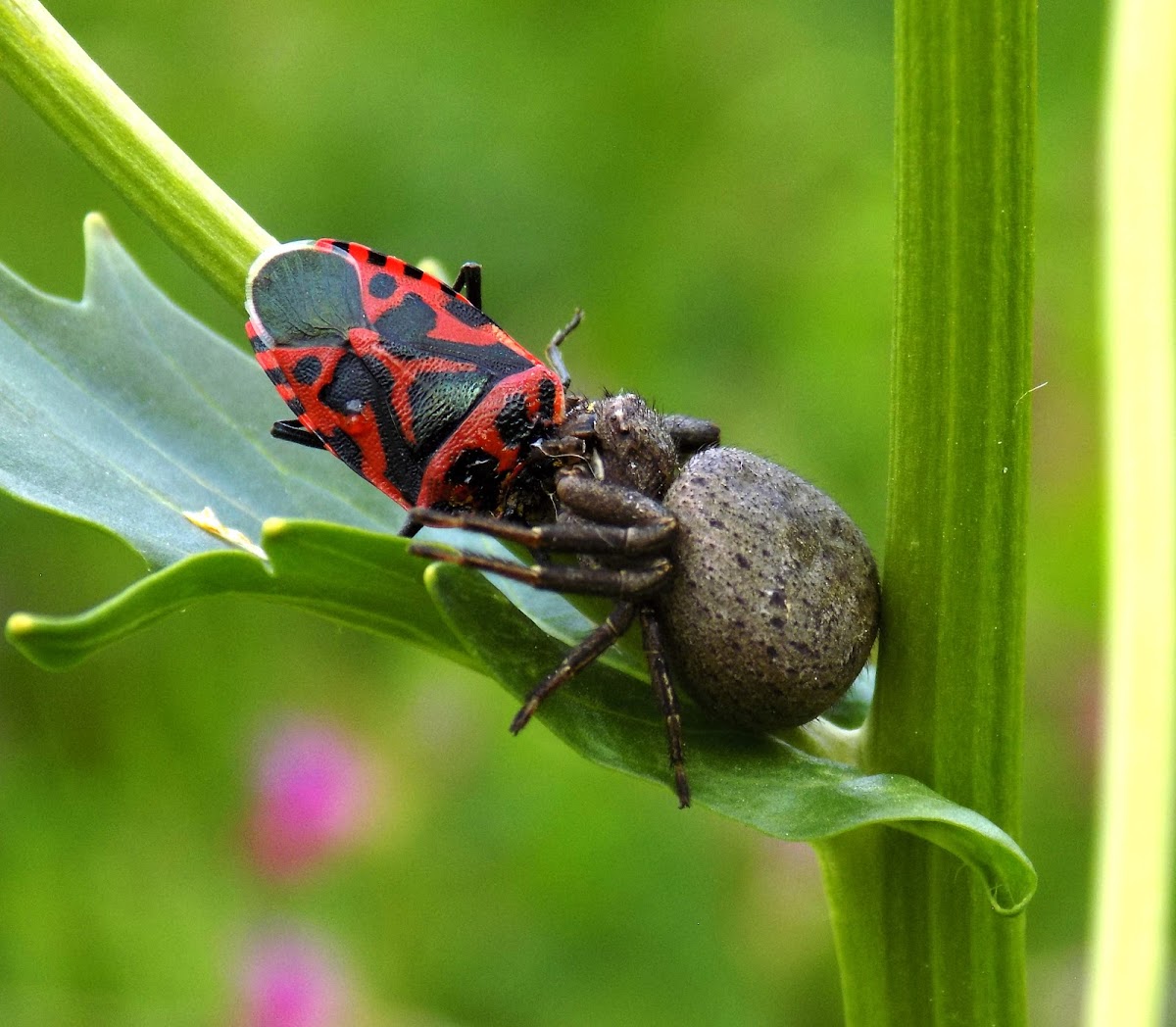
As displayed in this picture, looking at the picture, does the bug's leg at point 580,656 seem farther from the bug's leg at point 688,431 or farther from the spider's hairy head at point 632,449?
the bug's leg at point 688,431

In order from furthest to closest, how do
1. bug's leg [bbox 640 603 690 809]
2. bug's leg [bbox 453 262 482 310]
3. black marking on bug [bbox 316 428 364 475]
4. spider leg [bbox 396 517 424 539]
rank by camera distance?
bug's leg [bbox 453 262 482 310], black marking on bug [bbox 316 428 364 475], spider leg [bbox 396 517 424 539], bug's leg [bbox 640 603 690 809]

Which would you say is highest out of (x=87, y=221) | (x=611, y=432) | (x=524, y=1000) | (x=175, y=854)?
(x=87, y=221)

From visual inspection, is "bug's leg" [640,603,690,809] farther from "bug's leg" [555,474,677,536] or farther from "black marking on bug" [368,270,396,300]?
"black marking on bug" [368,270,396,300]

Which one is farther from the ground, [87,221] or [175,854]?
[87,221]

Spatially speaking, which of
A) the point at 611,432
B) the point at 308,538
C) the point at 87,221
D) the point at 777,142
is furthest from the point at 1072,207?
the point at 308,538

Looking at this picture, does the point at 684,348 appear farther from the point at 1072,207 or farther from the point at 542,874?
the point at 542,874

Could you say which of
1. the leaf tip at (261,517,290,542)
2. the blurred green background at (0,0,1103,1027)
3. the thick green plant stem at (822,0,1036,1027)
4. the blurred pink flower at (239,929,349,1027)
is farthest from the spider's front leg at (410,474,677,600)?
the blurred green background at (0,0,1103,1027)

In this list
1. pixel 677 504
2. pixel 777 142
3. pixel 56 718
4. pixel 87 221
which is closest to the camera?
pixel 677 504
